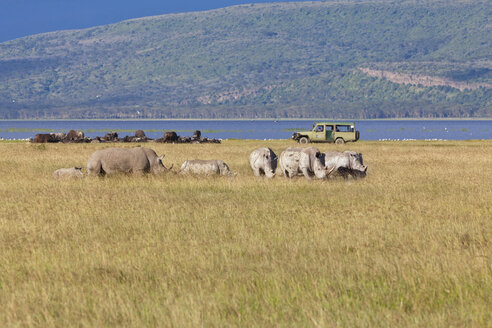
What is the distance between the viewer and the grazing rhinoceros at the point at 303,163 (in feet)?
79.9

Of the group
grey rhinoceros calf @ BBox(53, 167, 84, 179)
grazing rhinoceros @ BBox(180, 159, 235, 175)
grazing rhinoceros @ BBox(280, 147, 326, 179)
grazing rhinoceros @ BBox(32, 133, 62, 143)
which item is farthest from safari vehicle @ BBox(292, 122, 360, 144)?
grey rhinoceros calf @ BBox(53, 167, 84, 179)

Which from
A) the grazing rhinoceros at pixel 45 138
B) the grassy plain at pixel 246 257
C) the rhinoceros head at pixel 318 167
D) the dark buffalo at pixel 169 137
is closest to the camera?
the grassy plain at pixel 246 257

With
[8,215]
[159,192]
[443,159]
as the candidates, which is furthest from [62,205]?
[443,159]

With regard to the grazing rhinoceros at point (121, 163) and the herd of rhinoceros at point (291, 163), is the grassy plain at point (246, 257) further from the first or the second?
the grazing rhinoceros at point (121, 163)

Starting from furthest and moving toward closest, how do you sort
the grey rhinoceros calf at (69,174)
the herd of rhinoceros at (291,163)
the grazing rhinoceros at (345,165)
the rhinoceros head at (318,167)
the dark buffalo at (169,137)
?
the dark buffalo at (169,137) < the grey rhinoceros calf at (69,174) < the grazing rhinoceros at (345,165) < the herd of rhinoceros at (291,163) < the rhinoceros head at (318,167)

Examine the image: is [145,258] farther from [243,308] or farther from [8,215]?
[8,215]

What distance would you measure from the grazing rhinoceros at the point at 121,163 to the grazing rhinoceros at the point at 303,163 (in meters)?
4.45

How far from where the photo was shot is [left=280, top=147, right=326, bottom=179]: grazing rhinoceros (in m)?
24.3

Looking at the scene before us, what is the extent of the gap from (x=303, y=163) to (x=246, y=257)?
43.4 ft

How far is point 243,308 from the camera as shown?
8.55 m

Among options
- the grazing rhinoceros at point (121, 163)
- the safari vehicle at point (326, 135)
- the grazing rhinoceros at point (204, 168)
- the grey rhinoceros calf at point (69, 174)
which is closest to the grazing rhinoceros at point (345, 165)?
the grazing rhinoceros at point (204, 168)

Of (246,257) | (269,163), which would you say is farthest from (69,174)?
(246,257)

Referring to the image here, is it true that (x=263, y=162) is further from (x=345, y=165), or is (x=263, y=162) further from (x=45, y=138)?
(x=45, y=138)

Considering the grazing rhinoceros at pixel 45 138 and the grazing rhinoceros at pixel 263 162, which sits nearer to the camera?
the grazing rhinoceros at pixel 263 162
